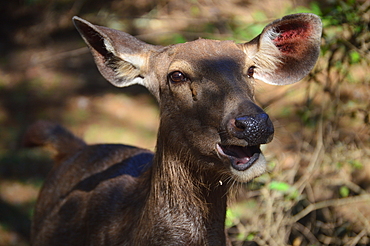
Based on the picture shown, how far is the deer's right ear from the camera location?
3.19 meters

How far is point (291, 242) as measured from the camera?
200 inches

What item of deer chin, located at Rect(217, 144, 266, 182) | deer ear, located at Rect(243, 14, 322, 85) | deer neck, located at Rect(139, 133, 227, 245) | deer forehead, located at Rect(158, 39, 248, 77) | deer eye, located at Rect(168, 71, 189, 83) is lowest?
deer neck, located at Rect(139, 133, 227, 245)

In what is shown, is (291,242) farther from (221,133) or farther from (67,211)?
(221,133)

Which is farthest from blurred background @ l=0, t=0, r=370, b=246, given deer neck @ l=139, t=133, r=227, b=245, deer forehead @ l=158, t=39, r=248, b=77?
deer forehead @ l=158, t=39, r=248, b=77

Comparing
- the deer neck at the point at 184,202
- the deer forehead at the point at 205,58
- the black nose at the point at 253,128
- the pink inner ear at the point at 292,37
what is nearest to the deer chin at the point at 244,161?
the black nose at the point at 253,128

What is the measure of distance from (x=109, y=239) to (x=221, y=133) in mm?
1349

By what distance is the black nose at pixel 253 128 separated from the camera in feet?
7.79

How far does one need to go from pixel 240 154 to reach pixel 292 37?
1.20 meters

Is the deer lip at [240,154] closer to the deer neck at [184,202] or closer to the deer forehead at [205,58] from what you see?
the deer neck at [184,202]

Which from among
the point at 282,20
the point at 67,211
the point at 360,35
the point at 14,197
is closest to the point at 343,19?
the point at 360,35

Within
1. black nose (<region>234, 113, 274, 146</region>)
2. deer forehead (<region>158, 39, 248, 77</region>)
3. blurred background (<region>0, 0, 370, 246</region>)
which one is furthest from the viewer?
blurred background (<region>0, 0, 370, 246</region>)

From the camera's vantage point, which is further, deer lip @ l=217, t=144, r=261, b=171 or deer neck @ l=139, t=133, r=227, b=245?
deer neck @ l=139, t=133, r=227, b=245

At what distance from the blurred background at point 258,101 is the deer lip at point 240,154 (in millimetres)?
864

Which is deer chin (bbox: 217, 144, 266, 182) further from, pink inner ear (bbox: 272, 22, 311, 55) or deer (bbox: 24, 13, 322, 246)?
pink inner ear (bbox: 272, 22, 311, 55)
